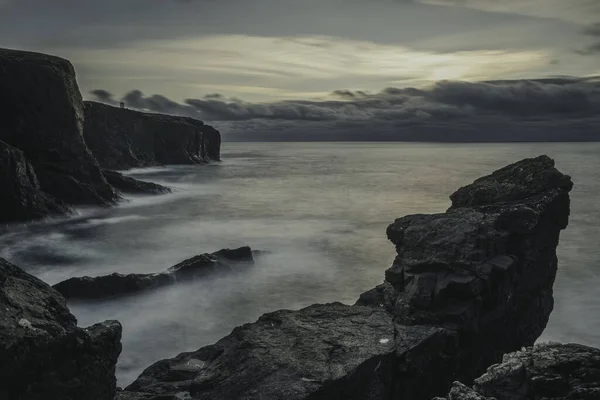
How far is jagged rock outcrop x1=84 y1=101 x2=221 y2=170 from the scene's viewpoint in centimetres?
9056

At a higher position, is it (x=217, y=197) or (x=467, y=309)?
(x=467, y=309)

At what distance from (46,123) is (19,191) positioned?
9210mm

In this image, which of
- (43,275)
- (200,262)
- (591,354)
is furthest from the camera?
Answer: (43,275)

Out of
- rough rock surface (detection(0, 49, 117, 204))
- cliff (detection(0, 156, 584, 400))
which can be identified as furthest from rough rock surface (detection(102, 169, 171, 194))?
cliff (detection(0, 156, 584, 400))

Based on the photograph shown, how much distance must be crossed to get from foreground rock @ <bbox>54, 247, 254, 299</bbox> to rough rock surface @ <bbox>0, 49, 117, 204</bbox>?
24.4 m

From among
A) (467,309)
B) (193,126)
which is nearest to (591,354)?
(467,309)

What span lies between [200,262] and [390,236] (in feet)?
36.5

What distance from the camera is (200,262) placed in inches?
968

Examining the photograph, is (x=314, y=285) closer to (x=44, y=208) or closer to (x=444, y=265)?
(x=444, y=265)

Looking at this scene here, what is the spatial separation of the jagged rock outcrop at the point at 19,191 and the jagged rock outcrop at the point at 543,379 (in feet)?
116

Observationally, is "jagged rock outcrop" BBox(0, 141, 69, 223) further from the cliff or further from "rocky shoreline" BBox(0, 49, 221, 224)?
the cliff

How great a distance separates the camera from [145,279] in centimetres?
2217

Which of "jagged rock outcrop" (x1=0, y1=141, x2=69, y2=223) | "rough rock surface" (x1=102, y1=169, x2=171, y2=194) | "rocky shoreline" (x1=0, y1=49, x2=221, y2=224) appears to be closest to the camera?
"jagged rock outcrop" (x1=0, y1=141, x2=69, y2=223)

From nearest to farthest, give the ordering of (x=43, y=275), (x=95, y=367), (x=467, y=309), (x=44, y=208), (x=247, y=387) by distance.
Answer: (x=95, y=367) → (x=247, y=387) → (x=467, y=309) → (x=43, y=275) → (x=44, y=208)
